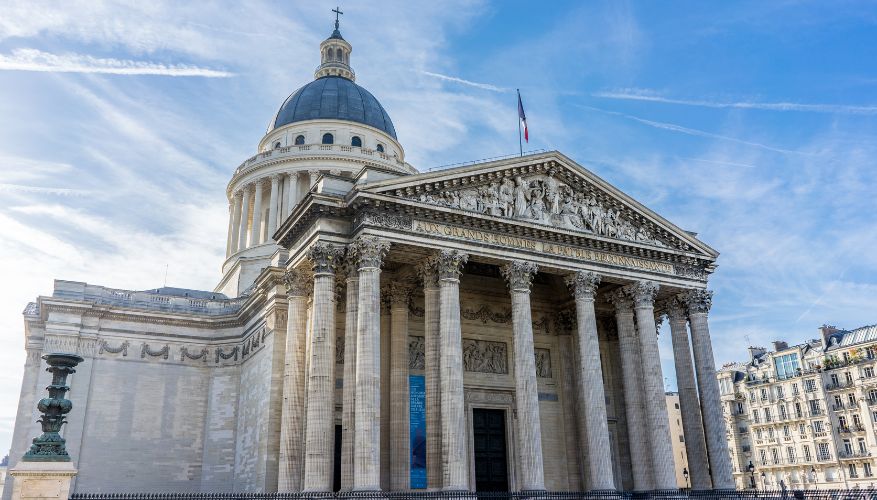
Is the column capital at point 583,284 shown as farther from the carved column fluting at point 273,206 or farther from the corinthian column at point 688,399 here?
the carved column fluting at point 273,206

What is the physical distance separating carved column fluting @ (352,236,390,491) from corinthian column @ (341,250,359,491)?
18.7 inches

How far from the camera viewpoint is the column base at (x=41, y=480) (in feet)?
55.3

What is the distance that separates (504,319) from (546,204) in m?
6.61

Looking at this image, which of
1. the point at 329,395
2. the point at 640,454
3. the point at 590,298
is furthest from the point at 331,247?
the point at 640,454

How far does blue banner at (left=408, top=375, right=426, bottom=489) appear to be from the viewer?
27828 mm

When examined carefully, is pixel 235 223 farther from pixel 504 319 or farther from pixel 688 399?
pixel 688 399

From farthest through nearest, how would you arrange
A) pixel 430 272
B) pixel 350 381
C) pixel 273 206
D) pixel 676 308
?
1. pixel 273 206
2. pixel 676 308
3. pixel 430 272
4. pixel 350 381

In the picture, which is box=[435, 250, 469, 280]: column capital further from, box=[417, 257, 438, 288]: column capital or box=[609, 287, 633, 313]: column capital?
box=[609, 287, 633, 313]: column capital

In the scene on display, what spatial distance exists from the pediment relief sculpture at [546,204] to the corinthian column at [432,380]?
3023 mm

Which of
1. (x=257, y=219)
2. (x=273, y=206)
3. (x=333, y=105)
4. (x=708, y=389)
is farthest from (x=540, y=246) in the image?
(x=333, y=105)

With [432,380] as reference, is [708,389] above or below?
above

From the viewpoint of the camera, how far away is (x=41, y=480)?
17.1 m

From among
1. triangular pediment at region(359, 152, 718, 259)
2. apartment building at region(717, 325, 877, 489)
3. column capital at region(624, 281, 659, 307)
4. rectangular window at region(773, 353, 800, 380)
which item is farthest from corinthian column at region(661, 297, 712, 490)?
rectangular window at region(773, 353, 800, 380)

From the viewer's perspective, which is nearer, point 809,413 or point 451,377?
point 451,377
